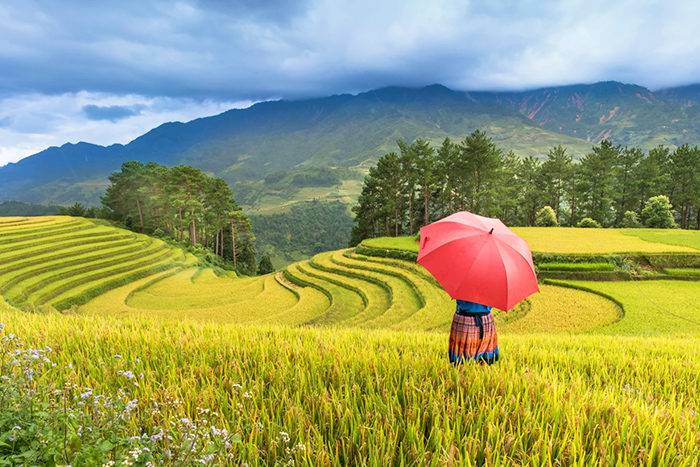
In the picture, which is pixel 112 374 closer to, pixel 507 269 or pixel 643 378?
pixel 507 269

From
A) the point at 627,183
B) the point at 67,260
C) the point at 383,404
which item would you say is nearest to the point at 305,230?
the point at 627,183

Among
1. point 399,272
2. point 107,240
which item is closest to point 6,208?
point 107,240

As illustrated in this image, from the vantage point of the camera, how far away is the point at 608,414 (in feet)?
6.50

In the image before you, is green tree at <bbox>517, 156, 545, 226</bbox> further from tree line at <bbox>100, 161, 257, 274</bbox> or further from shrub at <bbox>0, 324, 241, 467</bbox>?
shrub at <bbox>0, 324, 241, 467</bbox>

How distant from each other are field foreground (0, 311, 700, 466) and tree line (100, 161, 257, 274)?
42.5m

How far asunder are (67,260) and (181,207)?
20068 millimetres

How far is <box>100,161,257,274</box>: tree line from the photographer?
4312 cm

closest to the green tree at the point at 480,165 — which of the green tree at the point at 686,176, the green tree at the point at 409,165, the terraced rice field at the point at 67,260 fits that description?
the green tree at the point at 409,165

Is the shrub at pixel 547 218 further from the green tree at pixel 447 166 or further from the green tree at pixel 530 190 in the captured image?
the green tree at pixel 447 166

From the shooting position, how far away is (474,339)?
3.10m

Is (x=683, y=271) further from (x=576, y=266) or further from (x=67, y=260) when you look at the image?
(x=67, y=260)

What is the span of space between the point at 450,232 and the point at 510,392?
163 centimetres

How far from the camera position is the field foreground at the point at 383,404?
1.62 m

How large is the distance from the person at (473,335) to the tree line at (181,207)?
142 ft
